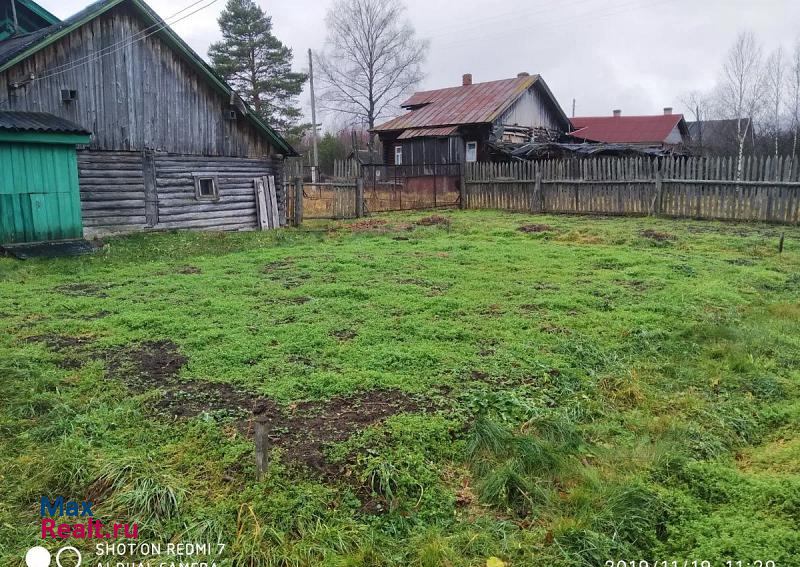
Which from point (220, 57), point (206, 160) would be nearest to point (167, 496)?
point (206, 160)

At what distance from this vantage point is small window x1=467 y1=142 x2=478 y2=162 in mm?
27781

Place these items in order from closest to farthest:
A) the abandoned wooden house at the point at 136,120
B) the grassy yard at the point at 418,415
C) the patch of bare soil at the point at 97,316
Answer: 1. the grassy yard at the point at 418,415
2. the patch of bare soil at the point at 97,316
3. the abandoned wooden house at the point at 136,120

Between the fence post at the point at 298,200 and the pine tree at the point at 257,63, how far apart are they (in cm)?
2519

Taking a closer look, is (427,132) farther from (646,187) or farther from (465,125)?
(646,187)

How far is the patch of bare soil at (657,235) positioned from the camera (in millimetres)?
12453

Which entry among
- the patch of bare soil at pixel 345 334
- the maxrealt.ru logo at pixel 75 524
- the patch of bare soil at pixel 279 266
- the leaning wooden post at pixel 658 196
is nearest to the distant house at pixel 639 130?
the leaning wooden post at pixel 658 196

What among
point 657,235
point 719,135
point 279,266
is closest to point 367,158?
point 657,235

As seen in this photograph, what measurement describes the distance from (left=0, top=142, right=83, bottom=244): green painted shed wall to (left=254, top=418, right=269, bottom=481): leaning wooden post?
33.4ft

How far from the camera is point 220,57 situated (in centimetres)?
3969

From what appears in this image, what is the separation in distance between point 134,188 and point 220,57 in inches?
1171

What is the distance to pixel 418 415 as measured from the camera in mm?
4094

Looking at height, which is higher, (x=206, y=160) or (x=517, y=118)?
(x=517, y=118)

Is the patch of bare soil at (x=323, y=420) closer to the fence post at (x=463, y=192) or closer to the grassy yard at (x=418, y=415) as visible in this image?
the grassy yard at (x=418, y=415)

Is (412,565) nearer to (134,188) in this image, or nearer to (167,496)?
(167,496)
